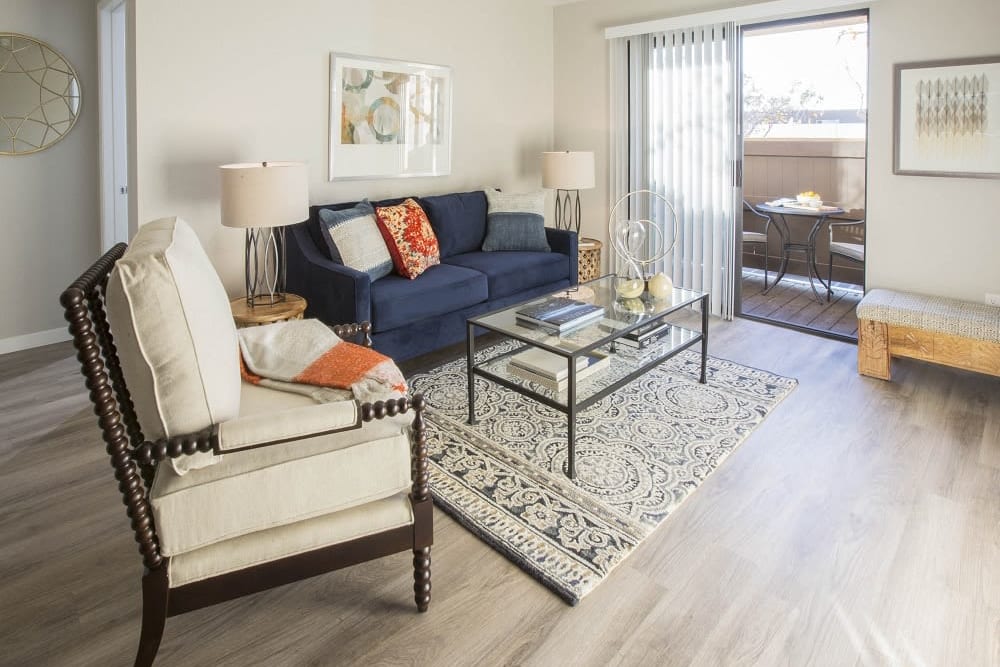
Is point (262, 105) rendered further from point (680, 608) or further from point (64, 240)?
point (680, 608)

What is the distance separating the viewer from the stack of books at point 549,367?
296 centimetres

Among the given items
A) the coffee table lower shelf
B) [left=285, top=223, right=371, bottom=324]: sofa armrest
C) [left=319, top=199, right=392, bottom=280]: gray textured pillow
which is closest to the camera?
the coffee table lower shelf

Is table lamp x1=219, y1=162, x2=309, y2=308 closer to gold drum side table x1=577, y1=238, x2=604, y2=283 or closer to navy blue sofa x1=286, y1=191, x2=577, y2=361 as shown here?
navy blue sofa x1=286, y1=191, x2=577, y2=361

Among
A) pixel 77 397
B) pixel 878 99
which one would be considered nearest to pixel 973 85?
pixel 878 99

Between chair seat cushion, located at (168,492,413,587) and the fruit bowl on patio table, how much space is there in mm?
4903

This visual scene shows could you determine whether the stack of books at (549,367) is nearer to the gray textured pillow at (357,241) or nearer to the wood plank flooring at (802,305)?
the gray textured pillow at (357,241)

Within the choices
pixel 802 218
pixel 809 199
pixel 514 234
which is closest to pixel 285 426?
pixel 514 234

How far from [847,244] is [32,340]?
5.81 meters

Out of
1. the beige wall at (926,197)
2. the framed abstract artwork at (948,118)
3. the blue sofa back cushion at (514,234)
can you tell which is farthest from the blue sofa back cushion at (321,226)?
the framed abstract artwork at (948,118)

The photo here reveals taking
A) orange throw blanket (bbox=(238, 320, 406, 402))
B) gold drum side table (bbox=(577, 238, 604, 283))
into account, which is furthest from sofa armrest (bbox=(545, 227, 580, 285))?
orange throw blanket (bbox=(238, 320, 406, 402))

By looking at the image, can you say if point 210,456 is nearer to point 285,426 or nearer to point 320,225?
point 285,426

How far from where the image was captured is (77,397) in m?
3.55

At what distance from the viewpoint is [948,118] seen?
3.79m

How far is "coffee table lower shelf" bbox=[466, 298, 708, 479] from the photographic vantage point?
8.90ft
